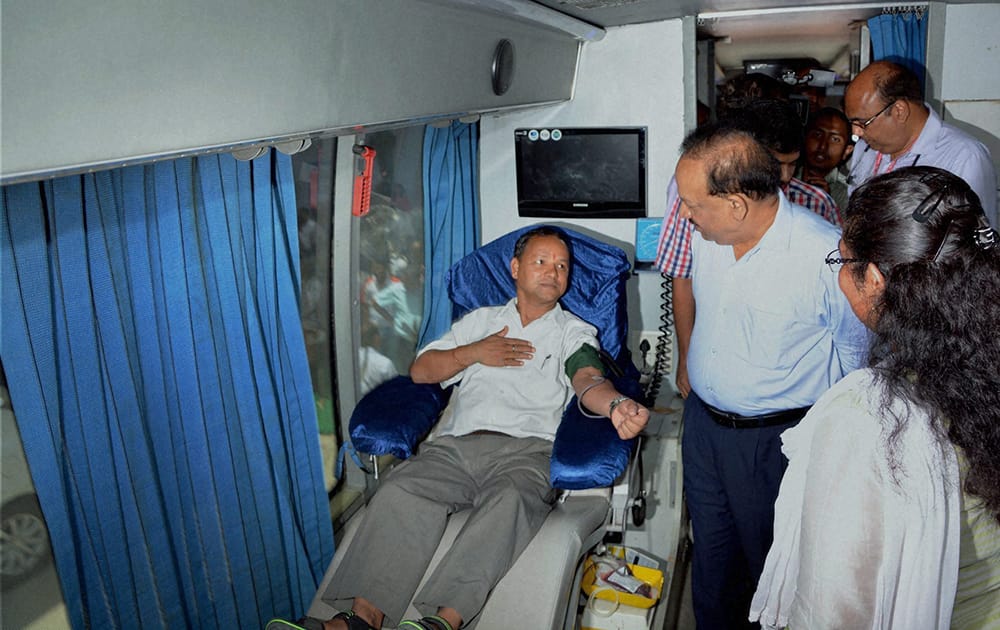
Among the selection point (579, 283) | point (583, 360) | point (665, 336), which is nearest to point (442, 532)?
point (583, 360)

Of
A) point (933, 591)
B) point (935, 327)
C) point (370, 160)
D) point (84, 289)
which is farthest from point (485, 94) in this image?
point (933, 591)

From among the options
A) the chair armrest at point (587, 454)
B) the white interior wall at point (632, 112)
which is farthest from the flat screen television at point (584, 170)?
the chair armrest at point (587, 454)

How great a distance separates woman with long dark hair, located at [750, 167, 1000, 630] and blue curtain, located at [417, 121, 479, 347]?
2573 mm

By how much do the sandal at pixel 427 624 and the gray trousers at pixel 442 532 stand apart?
63 millimetres

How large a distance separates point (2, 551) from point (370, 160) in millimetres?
1596

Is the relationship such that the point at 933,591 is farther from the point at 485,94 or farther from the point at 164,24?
the point at 485,94

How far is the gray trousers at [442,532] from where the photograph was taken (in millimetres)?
2488

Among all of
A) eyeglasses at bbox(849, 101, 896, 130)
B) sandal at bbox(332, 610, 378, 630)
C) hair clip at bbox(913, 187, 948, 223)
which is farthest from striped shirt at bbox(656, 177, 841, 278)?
sandal at bbox(332, 610, 378, 630)

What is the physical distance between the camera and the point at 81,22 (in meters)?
1.23

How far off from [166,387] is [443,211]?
2.01m

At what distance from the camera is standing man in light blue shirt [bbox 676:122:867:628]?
2.38 meters

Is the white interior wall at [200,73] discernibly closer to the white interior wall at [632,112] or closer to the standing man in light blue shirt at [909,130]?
the standing man in light blue shirt at [909,130]

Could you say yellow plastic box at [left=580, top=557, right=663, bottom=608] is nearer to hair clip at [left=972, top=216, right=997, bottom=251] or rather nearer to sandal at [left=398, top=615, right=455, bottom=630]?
sandal at [left=398, top=615, right=455, bottom=630]

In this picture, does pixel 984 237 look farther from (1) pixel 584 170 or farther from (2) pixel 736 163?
(1) pixel 584 170
